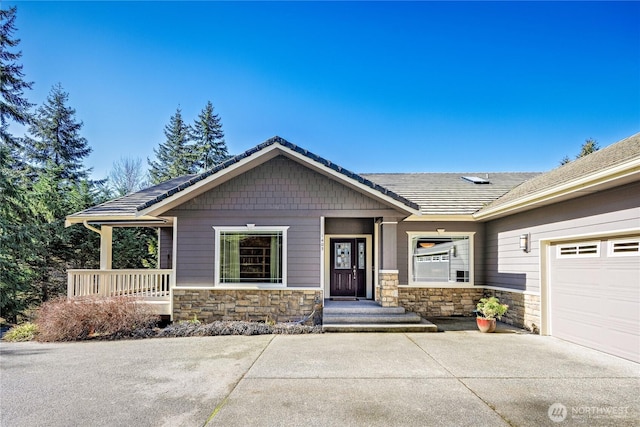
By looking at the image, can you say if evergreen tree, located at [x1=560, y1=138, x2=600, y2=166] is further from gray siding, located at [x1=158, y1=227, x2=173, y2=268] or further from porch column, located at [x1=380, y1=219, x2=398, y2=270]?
gray siding, located at [x1=158, y1=227, x2=173, y2=268]

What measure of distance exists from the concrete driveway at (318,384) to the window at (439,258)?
130 inches

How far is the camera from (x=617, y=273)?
6.02 metres

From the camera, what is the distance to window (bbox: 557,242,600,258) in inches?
258

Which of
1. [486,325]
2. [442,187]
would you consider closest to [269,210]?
[486,325]

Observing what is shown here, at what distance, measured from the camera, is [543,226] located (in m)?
7.93

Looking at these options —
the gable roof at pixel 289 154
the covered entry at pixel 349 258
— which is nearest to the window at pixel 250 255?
the gable roof at pixel 289 154

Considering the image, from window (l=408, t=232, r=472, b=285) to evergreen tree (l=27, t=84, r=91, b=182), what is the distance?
838 inches

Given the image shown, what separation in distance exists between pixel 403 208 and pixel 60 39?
11536 mm

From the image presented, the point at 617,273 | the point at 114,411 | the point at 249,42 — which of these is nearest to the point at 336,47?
the point at 249,42

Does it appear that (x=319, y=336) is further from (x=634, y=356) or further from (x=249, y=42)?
(x=249, y=42)

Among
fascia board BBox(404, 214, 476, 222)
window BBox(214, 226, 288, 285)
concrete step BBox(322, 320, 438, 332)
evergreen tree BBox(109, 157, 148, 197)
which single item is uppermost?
evergreen tree BBox(109, 157, 148, 197)

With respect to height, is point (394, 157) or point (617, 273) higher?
point (394, 157)

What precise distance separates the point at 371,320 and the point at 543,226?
4.49m

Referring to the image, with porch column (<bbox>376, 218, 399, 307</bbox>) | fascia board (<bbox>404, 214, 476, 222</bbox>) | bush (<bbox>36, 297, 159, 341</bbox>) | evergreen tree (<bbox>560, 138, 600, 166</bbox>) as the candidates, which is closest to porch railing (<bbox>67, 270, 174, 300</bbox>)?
Answer: bush (<bbox>36, 297, 159, 341</bbox>)
